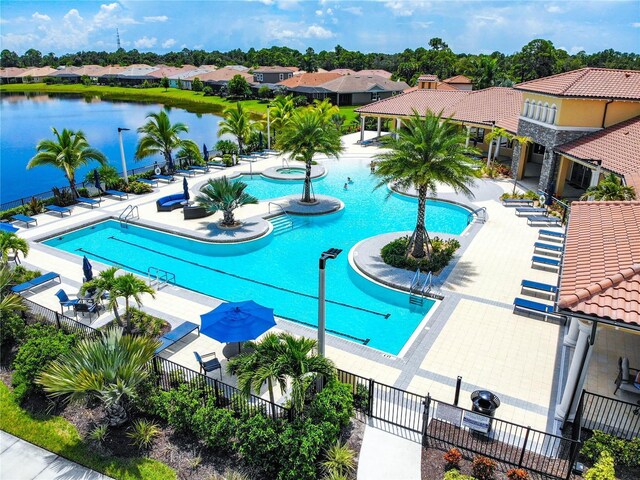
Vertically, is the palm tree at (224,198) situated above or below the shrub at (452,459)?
above

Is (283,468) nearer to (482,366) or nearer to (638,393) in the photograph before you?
(482,366)

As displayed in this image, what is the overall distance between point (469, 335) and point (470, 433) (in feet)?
15.9

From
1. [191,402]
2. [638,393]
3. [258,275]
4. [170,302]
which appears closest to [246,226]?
[258,275]

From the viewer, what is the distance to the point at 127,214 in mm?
26734

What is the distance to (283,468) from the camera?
9.68 metres

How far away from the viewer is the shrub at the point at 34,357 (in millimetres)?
12141

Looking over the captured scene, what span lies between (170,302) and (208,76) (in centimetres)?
10801

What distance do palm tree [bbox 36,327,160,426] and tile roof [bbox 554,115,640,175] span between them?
931 inches

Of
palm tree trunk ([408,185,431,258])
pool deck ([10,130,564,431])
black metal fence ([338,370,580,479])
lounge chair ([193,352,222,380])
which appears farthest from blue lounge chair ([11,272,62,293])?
palm tree trunk ([408,185,431,258])

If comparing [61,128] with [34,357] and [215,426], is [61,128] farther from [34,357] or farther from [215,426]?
[215,426]

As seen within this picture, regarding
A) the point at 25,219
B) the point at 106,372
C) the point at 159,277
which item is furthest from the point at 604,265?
the point at 25,219

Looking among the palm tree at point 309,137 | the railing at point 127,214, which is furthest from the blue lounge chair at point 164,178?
the palm tree at point 309,137

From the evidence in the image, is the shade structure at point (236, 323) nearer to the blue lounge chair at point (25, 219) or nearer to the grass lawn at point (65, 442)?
the grass lawn at point (65, 442)

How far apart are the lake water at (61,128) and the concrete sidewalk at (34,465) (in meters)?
27.7
